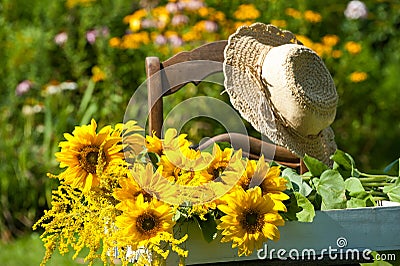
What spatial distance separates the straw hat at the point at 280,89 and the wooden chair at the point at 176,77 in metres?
0.08

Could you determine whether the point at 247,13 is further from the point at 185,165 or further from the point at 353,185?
the point at 185,165

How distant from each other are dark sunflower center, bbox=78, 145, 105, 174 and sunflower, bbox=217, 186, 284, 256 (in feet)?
1.09

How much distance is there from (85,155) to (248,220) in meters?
0.43

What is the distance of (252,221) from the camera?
5.78 feet

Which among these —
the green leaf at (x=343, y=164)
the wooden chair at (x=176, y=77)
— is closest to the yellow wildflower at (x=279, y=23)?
the wooden chair at (x=176, y=77)

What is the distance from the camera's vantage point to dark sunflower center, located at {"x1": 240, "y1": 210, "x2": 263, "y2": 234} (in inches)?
69.1

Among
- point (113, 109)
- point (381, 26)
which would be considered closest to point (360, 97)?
point (381, 26)

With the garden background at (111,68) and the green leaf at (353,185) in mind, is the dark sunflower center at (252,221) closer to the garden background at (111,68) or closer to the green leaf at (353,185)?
the green leaf at (353,185)

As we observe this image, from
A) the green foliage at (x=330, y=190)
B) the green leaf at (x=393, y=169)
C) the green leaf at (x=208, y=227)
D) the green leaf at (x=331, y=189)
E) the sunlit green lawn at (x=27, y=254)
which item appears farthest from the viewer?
the sunlit green lawn at (x=27, y=254)

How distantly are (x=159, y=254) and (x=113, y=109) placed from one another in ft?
8.85

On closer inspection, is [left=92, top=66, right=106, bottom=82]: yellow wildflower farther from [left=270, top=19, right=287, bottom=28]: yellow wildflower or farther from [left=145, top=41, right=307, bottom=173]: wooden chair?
[left=145, top=41, right=307, bottom=173]: wooden chair

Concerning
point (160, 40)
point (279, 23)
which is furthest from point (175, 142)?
point (279, 23)

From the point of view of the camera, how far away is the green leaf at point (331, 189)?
2.01 meters

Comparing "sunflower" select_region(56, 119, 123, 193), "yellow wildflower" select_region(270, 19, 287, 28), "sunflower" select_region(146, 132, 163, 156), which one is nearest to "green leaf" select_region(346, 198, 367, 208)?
"sunflower" select_region(146, 132, 163, 156)
